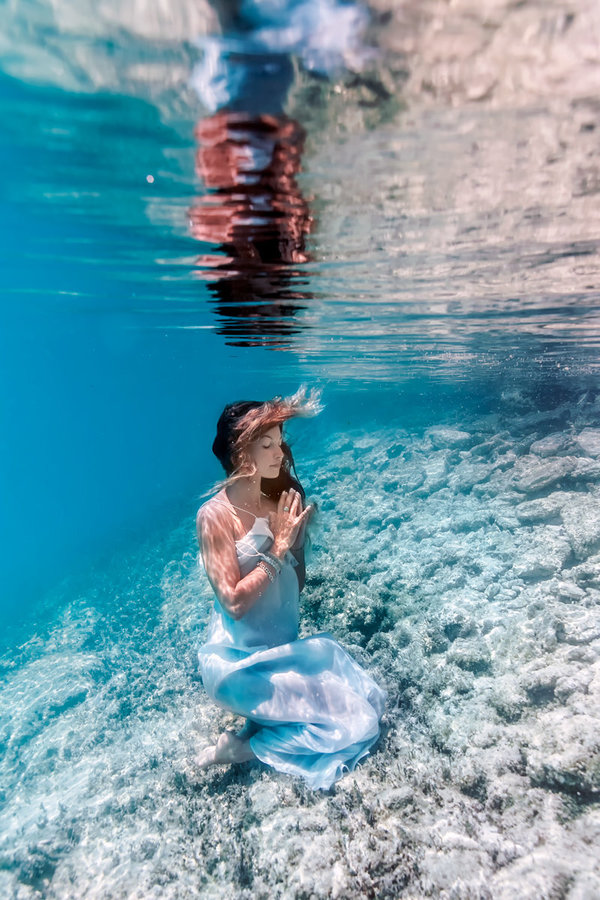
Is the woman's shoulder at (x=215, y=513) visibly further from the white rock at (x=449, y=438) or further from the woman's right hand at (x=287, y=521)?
the white rock at (x=449, y=438)

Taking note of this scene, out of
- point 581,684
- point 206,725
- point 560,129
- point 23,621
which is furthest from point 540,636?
point 23,621

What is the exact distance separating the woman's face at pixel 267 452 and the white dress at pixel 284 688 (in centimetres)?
50

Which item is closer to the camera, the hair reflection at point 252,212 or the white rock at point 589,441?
the hair reflection at point 252,212

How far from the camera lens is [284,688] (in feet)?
12.8

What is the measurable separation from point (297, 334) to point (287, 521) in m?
11.2

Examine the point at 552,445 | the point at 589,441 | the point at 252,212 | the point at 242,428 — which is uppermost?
the point at 252,212

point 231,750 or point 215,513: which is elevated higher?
point 215,513

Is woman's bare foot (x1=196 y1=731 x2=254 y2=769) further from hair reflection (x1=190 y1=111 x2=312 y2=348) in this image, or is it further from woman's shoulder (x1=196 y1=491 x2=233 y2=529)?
hair reflection (x1=190 y1=111 x2=312 y2=348)

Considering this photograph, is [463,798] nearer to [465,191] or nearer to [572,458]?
[465,191]

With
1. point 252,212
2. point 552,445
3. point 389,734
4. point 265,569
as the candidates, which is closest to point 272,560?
point 265,569

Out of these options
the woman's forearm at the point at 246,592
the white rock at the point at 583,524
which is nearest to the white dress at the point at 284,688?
the woman's forearm at the point at 246,592

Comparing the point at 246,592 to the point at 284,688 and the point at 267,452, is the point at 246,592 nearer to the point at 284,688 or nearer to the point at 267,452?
the point at 284,688

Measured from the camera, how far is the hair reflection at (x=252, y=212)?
4.31 meters

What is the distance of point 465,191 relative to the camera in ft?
17.7
